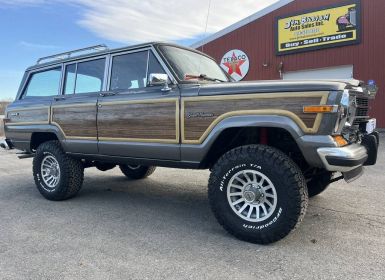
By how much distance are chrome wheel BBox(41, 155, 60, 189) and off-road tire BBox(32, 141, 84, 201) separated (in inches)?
1.5

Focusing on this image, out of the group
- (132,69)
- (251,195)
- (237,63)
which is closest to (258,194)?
(251,195)

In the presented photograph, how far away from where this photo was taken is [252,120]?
3.47 meters

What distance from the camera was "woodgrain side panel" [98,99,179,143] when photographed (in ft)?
13.3

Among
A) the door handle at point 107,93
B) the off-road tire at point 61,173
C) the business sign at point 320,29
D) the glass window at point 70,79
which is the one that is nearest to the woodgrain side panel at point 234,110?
the door handle at point 107,93

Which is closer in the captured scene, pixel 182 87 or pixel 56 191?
pixel 182 87

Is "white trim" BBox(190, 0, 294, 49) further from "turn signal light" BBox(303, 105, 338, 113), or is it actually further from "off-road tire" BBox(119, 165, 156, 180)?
"turn signal light" BBox(303, 105, 338, 113)

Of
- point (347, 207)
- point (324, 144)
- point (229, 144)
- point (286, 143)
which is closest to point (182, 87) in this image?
point (229, 144)

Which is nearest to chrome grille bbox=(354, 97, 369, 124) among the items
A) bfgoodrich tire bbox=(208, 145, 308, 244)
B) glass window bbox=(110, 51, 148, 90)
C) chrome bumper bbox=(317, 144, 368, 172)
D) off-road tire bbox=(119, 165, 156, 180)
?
chrome bumper bbox=(317, 144, 368, 172)

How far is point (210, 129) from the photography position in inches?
147

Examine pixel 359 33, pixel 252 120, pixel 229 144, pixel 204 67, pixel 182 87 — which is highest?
pixel 359 33

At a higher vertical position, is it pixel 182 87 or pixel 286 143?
pixel 182 87

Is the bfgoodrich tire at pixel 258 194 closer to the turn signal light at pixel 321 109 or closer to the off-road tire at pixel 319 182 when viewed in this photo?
the turn signal light at pixel 321 109

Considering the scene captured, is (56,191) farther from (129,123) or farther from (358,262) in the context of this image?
(358,262)

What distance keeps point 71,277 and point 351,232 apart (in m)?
2.73
